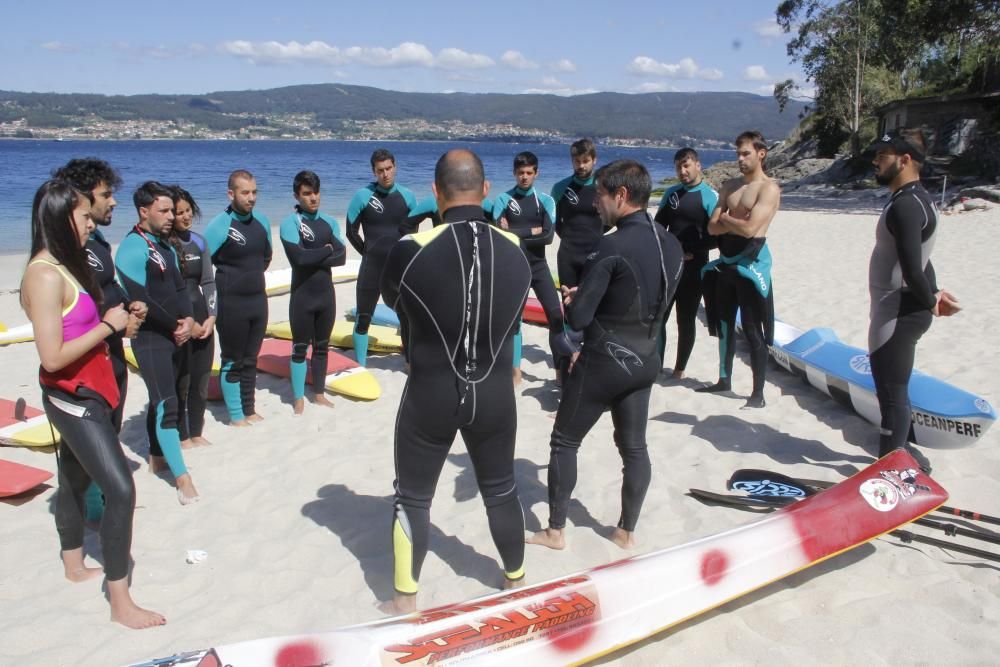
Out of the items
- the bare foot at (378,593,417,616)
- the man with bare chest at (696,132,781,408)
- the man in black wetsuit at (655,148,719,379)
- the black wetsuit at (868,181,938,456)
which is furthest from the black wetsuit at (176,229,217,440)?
the black wetsuit at (868,181,938,456)

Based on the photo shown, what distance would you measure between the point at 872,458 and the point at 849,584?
1605 mm

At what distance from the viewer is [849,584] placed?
3.14 m

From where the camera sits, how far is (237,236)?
4.94m

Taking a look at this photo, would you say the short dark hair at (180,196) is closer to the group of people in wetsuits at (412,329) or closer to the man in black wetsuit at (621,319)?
the group of people in wetsuits at (412,329)

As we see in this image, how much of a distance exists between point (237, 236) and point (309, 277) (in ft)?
2.04

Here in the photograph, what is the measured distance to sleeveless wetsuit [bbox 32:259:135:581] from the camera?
276 cm

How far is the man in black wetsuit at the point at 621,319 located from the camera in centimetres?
306

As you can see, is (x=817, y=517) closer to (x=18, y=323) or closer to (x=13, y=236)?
(x=18, y=323)

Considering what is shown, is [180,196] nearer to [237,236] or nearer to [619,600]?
[237,236]

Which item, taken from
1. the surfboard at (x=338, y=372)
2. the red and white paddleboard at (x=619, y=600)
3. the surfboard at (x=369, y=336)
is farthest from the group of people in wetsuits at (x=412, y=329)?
the surfboard at (x=369, y=336)

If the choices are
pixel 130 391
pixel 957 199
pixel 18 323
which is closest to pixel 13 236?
pixel 18 323

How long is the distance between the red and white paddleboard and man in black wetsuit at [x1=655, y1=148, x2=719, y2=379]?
2296mm

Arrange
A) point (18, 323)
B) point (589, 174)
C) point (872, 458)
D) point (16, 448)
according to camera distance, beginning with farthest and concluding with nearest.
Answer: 1. point (18, 323)
2. point (589, 174)
3. point (16, 448)
4. point (872, 458)

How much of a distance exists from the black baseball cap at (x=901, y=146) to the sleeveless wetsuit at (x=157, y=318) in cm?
396
